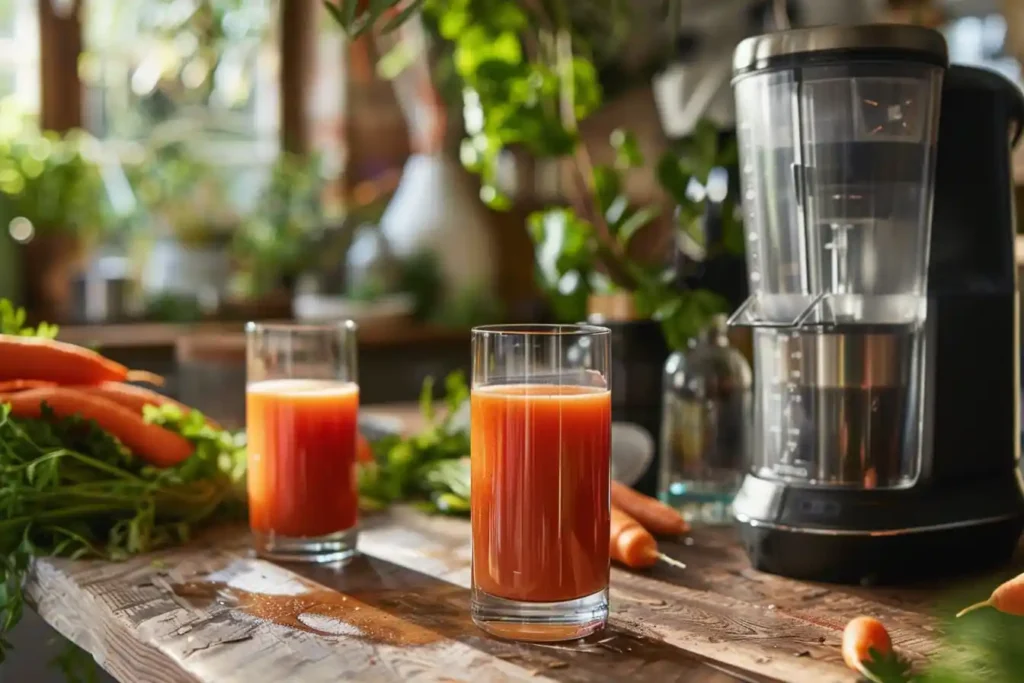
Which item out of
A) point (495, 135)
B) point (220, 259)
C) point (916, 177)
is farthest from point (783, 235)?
point (220, 259)

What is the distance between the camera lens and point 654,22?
1943 mm

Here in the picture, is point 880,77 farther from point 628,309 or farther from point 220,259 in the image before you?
point 220,259

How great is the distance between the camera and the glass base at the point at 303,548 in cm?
108

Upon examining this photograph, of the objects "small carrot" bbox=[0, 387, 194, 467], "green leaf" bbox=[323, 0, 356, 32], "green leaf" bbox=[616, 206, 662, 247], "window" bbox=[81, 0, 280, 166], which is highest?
"window" bbox=[81, 0, 280, 166]

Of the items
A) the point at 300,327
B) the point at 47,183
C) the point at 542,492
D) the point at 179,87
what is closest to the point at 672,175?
the point at 300,327

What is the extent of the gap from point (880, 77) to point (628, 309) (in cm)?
52

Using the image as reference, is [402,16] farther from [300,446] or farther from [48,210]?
[48,210]

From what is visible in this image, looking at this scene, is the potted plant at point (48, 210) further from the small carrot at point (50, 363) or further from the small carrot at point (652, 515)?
the small carrot at point (652, 515)

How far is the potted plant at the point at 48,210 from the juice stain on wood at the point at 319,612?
2152 mm

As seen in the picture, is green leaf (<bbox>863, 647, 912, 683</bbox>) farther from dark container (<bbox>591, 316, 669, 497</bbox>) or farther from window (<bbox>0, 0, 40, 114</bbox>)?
window (<bbox>0, 0, 40, 114</bbox>)

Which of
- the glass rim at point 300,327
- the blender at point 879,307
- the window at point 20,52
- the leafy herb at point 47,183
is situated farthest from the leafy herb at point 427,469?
the window at point 20,52

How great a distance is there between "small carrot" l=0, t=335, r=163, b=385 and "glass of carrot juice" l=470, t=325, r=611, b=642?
543 mm

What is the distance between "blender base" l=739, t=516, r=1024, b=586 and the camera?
3.25 ft

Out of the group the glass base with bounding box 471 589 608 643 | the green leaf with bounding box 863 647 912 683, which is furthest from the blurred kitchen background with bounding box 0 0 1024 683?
the green leaf with bounding box 863 647 912 683
